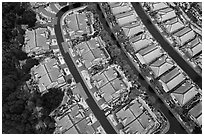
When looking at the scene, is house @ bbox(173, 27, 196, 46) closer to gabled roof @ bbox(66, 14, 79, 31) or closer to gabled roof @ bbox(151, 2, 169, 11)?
gabled roof @ bbox(151, 2, 169, 11)

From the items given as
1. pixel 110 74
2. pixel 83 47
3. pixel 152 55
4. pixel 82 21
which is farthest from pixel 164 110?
pixel 82 21

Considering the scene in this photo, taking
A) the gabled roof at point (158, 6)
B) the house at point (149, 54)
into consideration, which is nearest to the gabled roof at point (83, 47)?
the house at point (149, 54)

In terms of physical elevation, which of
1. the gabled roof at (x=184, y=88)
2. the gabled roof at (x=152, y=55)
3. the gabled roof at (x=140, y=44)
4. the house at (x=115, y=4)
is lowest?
the gabled roof at (x=184, y=88)

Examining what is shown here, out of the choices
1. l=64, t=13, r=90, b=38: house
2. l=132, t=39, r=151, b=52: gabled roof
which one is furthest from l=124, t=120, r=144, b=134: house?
l=64, t=13, r=90, b=38: house

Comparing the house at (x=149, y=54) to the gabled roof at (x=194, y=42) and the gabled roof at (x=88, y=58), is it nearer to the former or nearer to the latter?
the gabled roof at (x=194, y=42)

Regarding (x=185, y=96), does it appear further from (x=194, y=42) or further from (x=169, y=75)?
(x=194, y=42)

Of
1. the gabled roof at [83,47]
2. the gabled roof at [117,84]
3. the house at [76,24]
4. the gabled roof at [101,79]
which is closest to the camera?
the gabled roof at [117,84]
